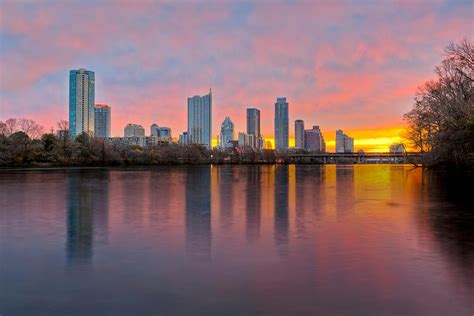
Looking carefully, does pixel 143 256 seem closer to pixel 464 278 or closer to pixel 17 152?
pixel 464 278

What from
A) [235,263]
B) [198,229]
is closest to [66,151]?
[198,229]

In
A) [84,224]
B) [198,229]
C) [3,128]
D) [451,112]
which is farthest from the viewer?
[3,128]

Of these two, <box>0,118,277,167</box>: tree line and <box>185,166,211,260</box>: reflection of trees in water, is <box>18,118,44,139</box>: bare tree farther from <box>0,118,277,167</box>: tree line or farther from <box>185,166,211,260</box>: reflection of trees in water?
<box>185,166,211,260</box>: reflection of trees in water

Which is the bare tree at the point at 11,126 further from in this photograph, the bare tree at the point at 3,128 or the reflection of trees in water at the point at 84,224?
the reflection of trees in water at the point at 84,224

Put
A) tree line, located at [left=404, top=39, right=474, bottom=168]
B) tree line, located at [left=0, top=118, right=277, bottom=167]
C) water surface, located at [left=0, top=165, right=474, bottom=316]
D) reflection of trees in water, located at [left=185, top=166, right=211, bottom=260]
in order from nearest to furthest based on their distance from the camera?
water surface, located at [left=0, top=165, right=474, bottom=316]
reflection of trees in water, located at [left=185, top=166, right=211, bottom=260]
tree line, located at [left=404, top=39, right=474, bottom=168]
tree line, located at [left=0, top=118, right=277, bottom=167]

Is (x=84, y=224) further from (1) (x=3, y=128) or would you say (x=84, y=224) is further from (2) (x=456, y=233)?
(1) (x=3, y=128)

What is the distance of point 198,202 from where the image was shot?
62.2 ft

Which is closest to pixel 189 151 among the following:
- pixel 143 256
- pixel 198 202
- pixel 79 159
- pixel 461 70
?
pixel 79 159

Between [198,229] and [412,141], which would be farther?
[412,141]

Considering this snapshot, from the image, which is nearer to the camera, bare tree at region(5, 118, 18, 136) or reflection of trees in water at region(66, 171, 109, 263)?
reflection of trees in water at region(66, 171, 109, 263)

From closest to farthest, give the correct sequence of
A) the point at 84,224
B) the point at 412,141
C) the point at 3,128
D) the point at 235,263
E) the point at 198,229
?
the point at 235,263
the point at 198,229
the point at 84,224
the point at 412,141
the point at 3,128

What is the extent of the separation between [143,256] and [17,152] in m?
87.4

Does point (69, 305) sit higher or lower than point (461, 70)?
lower

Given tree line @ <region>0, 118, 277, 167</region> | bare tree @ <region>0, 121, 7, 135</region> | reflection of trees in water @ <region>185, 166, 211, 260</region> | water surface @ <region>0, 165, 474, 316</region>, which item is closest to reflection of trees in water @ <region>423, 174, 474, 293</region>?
water surface @ <region>0, 165, 474, 316</region>
